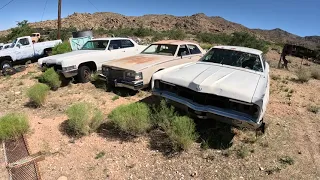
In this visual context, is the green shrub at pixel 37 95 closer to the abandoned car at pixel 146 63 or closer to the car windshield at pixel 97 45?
the abandoned car at pixel 146 63

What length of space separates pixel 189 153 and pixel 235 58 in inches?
104

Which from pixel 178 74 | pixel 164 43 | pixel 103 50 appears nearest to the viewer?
pixel 178 74

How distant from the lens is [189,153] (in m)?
4.40

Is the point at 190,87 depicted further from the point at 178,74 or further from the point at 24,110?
the point at 24,110

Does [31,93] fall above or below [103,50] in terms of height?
below

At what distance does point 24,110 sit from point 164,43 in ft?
14.1

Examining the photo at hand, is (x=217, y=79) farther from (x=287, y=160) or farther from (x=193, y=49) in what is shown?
(x=193, y=49)

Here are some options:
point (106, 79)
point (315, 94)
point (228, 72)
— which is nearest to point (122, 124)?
point (228, 72)

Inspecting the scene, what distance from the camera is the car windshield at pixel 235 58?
5746mm

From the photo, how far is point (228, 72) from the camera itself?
5293 millimetres

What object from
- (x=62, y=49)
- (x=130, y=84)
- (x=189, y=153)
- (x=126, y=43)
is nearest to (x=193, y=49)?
(x=130, y=84)

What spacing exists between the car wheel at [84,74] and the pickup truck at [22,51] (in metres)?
5.86

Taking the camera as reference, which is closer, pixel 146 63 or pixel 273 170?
pixel 273 170

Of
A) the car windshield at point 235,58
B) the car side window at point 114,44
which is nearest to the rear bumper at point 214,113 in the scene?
the car windshield at point 235,58
